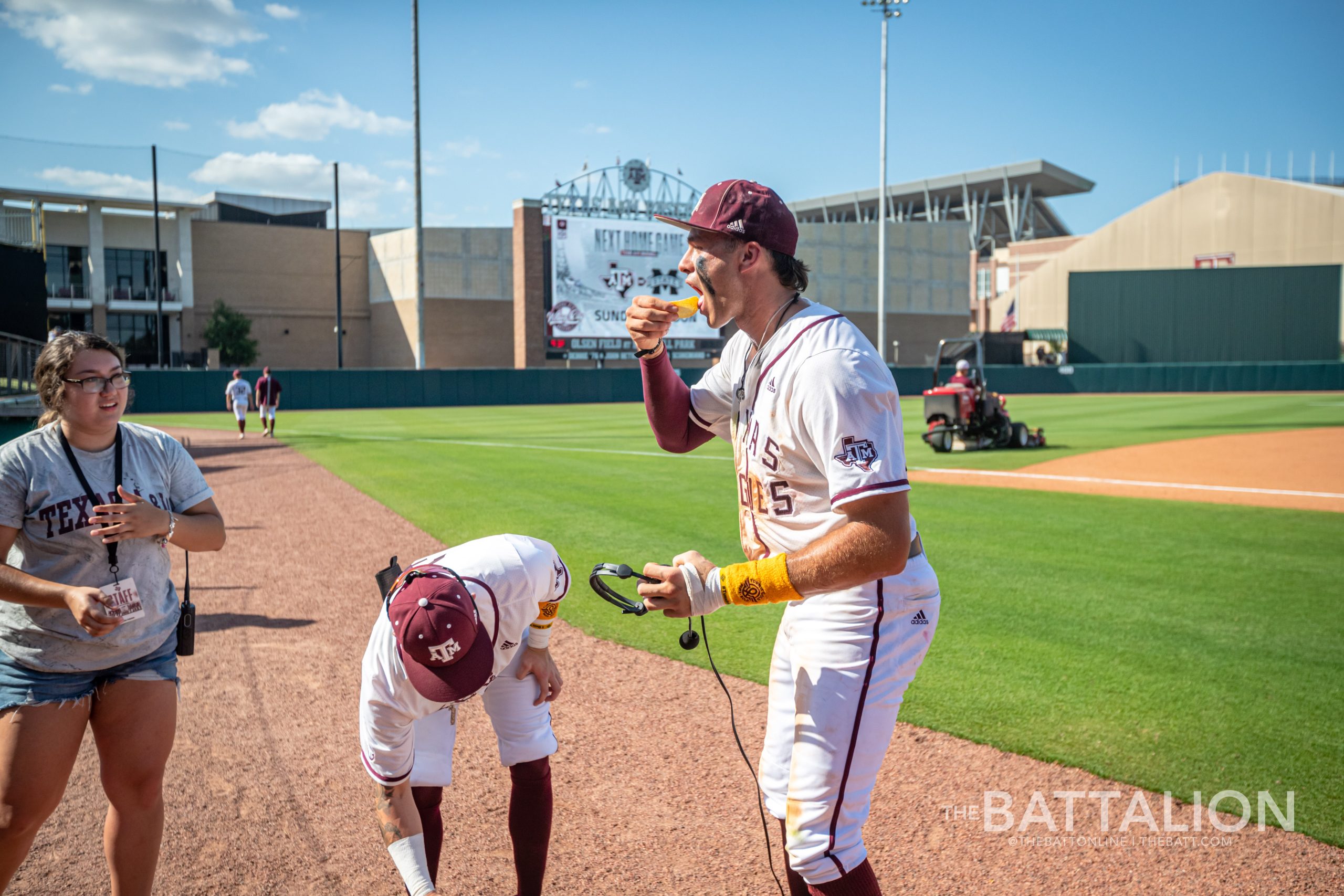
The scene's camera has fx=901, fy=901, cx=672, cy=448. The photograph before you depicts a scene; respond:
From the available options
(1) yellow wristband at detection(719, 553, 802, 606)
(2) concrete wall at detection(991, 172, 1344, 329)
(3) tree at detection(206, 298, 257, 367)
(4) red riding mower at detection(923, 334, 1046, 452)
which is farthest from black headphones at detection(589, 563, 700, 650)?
(2) concrete wall at detection(991, 172, 1344, 329)

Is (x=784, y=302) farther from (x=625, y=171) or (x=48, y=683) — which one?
(x=625, y=171)

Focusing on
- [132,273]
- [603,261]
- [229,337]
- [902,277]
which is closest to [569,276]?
[603,261]

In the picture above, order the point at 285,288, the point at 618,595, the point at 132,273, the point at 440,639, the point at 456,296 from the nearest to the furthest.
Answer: the point at 440,639
the point at 618,595
the point at 132,273
the point at 456,296
the point at 285,288

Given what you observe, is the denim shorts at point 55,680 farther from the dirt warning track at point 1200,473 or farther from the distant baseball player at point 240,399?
the distant baseball player at point 240,399

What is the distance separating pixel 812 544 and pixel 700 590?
32 centimetres

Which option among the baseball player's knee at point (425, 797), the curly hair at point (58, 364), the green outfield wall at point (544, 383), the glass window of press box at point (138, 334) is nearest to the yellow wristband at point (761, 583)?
the baseball player's knee at point (425, 797)

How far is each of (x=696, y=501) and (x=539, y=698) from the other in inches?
372

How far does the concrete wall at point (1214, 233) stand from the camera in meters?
57.9

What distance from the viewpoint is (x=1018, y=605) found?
24.1ft

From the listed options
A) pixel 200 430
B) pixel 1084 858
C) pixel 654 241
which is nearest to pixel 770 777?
pixel 1084 858

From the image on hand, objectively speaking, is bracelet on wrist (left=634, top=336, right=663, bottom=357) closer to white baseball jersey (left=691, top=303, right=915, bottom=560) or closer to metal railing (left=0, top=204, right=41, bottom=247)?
white baseball jersey (left=691, top=303, right=915, bottom=560)

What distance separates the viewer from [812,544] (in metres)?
2.38

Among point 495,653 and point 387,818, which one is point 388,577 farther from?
point 387,818

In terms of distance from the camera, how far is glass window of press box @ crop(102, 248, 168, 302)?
55.5 metres
